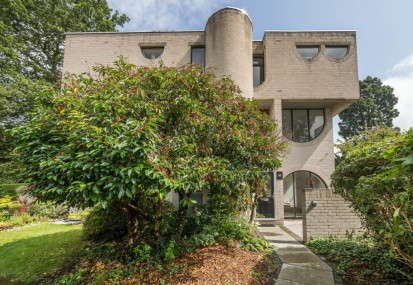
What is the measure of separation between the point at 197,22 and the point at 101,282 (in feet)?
38.8

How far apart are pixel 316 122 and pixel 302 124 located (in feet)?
2.54

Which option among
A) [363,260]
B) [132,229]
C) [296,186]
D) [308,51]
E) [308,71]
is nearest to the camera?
[363,260]

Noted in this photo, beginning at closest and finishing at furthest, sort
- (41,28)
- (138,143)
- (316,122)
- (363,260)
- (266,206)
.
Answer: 1. (138,143)
2. (363,260)
3. (266,206)
4. (316,122)
5. (41,28)

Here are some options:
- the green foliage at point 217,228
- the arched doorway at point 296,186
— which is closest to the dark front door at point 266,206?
the arched doorway at point 296,186

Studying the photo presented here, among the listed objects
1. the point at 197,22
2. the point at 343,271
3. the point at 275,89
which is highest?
the point at 197,22

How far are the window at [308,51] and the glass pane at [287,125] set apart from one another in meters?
3.12

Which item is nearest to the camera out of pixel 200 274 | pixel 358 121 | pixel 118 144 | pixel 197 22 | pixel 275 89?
pixel 118 144

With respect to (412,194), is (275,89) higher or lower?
higher

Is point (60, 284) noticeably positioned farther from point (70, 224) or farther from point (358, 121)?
point (358, 121)

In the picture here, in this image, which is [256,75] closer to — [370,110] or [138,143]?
[138,143]

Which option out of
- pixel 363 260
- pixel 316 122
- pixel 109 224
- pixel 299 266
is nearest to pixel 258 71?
pixel 316 122

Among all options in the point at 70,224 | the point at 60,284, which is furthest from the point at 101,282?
the point at 70,224

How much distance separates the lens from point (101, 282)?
3699 millimetres

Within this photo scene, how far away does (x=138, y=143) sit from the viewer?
288cm
